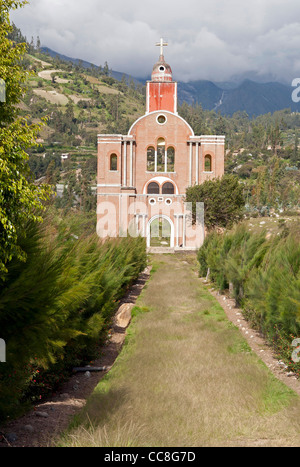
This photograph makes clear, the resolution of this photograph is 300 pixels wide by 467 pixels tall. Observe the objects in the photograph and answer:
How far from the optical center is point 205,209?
1266 inches

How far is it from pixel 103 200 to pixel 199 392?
32104 millimetres

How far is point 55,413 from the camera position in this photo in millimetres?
6090

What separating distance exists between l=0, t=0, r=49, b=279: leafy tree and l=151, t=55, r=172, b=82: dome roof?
128ft

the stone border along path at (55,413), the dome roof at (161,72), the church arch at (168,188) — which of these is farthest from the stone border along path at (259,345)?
the dome roof at (161,72)

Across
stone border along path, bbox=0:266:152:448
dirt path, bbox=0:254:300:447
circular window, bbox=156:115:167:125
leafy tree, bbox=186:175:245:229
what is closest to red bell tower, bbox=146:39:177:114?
circular window, bbox=156:115:167:125

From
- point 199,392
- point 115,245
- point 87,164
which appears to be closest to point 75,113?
point 87,164

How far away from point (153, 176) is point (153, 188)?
40.0 inches

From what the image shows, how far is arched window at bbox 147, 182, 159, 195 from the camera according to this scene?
128 feet
